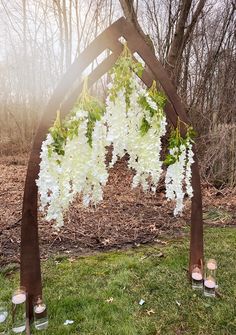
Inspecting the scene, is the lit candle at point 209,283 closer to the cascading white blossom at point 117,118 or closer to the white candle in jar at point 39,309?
the white candle in jar at point 39,309

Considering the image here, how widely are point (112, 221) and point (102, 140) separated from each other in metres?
2.83

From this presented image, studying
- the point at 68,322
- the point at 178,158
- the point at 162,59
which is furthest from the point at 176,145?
the point at 162,59

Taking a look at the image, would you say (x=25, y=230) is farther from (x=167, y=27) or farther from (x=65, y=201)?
(x=167, y=27)

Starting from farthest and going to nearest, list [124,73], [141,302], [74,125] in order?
[141,302], [124,73], [74,125]

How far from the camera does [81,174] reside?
2111 mm

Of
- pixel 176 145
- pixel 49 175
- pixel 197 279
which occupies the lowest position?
pixel 197 279

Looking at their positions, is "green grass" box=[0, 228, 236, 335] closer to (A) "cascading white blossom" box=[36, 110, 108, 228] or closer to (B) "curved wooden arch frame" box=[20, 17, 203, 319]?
(B) "curved wooden arch frame" box=[20, 17, 203, 319]

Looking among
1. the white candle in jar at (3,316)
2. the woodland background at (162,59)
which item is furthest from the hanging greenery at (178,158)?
the woodland background at (162,59)

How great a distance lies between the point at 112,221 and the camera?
483 centimetres

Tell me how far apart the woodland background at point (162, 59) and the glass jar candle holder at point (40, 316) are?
4.64m

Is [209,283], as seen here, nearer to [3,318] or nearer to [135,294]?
[135,294]

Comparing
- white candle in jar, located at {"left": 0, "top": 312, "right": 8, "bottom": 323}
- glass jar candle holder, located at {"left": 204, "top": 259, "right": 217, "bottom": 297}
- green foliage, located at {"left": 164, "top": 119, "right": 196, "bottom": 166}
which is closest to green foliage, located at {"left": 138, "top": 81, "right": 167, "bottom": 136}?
green foliage, located at {"left": 164, "top": 119, "right": 196, "bottom": 166}

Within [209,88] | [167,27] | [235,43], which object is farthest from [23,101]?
[235,43]

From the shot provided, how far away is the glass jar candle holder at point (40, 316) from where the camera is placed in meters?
2.38
